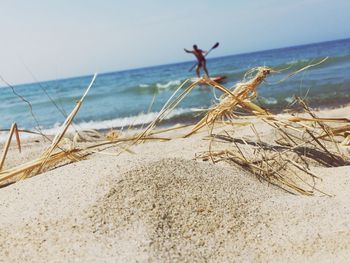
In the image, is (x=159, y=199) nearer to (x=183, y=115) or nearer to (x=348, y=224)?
(x=348, y=224)

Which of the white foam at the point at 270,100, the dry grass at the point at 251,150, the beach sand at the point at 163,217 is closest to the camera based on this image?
the beach sand at the point at 163,217

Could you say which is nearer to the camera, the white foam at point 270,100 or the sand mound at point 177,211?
the sand mound at point 177,211

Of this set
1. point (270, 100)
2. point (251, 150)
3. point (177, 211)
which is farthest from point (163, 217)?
point (270, 100)

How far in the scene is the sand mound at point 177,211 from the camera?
1.46 metres

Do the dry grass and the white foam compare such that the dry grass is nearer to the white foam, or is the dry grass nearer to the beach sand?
the beach sand

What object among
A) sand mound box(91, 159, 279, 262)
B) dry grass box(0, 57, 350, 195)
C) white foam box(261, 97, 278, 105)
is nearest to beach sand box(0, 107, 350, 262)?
sand mound box(91, 159, 279, 262)

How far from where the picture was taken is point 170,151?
277 cm

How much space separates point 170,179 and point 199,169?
214 mm

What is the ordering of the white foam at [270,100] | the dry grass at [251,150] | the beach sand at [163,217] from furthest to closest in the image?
the white foam at [270,100] → the dry grass at [251,150] → the beach sand at [163,217]

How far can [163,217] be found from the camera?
5.27ft

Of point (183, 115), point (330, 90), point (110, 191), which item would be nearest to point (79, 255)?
point (110, 191)

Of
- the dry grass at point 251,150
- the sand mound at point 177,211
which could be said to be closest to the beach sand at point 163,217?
the sand mound at point 177,211

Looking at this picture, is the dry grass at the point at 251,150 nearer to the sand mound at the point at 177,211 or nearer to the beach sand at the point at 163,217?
the beach sand at the point at 163,217

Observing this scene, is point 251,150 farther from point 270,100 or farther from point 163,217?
point 270,100
